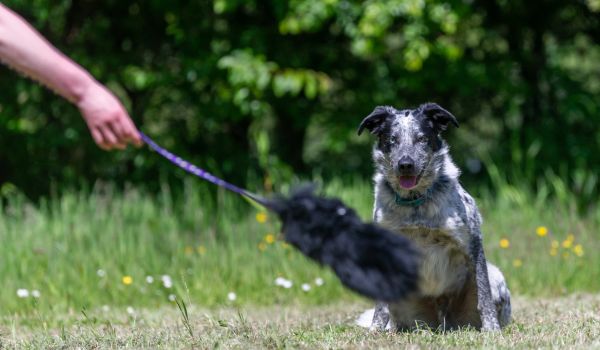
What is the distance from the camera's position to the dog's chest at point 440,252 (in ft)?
16.2

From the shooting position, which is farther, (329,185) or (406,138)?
(329,185)

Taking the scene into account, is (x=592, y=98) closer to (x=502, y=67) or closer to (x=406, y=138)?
(x=502, y=67)

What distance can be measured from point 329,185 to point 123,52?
341cm

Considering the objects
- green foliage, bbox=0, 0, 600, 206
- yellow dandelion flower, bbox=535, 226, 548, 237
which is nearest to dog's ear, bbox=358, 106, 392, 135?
yellow dandelion flower, bbox=535, 226, 548, 237

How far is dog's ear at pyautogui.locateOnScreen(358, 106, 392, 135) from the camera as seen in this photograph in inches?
208

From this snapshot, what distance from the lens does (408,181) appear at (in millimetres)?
4961

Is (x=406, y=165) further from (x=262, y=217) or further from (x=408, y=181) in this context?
(x=262, y=217)

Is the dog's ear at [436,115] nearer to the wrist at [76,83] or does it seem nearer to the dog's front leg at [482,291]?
the dog's front leg at [482,291]

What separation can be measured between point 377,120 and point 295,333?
147 centimetres

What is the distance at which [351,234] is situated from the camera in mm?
3518

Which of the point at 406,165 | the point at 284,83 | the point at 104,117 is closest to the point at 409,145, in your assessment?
the point at 406,165

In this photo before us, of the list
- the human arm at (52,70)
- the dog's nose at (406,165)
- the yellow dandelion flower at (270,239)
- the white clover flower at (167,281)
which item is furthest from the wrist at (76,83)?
the yellow dandelion flower at (270,239)

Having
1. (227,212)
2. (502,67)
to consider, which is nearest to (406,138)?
(227,212)

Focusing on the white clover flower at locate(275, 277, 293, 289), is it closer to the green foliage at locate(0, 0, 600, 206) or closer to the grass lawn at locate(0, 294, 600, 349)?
the grass lawn at locate(0, 294, 600, 349)
